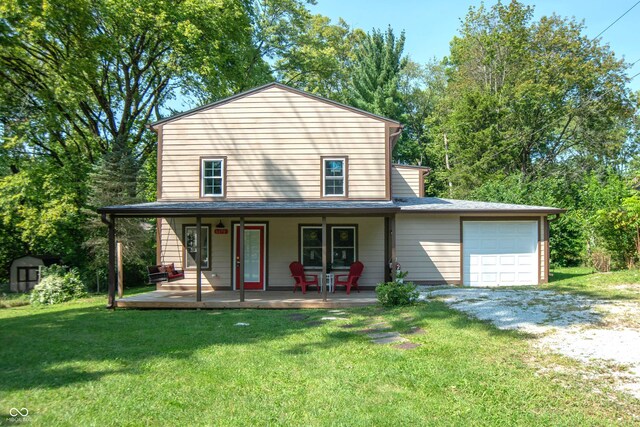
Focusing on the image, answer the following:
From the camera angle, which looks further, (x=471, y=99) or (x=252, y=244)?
(x=471, y=99)

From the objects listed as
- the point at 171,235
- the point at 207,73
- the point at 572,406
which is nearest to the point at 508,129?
the point at 207,73

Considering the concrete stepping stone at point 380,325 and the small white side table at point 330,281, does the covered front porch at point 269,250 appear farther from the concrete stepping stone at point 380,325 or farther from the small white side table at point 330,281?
the concrete stepping stone at point 380,325

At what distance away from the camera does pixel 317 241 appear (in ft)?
44.2

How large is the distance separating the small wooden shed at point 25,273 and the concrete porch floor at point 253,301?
10307 millimetres

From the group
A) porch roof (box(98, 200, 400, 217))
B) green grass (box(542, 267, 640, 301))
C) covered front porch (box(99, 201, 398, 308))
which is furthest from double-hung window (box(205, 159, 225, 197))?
green grass (box(542, 267, 640, 301))

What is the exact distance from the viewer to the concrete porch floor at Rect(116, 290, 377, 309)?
1070 cm

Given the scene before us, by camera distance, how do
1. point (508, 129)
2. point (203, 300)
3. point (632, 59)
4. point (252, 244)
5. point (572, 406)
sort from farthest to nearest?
point (508, 129) < point (632, 59) < point (252, 244) < point (203, 300) < point (572, 406)

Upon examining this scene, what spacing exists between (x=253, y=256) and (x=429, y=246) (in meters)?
5.86

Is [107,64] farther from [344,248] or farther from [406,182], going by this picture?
[344,248]

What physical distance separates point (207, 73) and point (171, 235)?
9777 millimetres

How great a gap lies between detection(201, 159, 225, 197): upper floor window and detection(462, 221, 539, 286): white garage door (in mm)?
8235

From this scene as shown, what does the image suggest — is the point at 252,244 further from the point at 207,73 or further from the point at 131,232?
the point at 207,73

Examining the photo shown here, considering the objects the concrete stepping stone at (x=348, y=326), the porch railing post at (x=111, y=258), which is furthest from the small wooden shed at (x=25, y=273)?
the concrete stepping stone at (x=348, y=326)

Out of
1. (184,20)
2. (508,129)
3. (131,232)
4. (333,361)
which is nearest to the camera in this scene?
(333,361)
